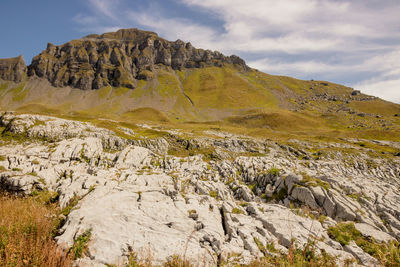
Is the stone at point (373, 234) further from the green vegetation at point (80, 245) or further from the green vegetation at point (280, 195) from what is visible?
the green vegetation at point (80, 245)

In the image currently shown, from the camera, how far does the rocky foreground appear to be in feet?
28.0

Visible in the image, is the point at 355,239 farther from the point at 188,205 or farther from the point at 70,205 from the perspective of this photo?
the point at 70,205

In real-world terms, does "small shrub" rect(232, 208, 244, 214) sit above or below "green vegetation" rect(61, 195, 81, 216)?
below

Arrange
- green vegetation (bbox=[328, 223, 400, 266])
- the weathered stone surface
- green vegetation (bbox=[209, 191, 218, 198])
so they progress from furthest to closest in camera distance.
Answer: green vegetation (bbox=[209, 191, 218, 198]) → green vegetation (bbox=[328, 223, 400, 266]) → the weathered stone surface

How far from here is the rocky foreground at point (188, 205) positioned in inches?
336

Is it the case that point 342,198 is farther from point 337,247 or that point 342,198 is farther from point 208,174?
point 208,174

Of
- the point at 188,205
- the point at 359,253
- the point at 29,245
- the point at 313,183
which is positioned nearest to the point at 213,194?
the point at 188,205

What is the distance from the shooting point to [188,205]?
13.6m

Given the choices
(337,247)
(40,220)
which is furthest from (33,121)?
(337,247)

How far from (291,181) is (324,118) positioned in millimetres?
180732

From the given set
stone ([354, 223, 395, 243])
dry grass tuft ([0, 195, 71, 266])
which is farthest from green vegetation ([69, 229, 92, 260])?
stone ([354, 223, 395, 243])

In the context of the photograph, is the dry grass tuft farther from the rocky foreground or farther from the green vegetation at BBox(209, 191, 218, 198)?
the green vegetation at BBox(209, 191, 218, 198)

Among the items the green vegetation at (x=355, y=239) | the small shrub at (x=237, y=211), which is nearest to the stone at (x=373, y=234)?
the green vegetation at (x=355, y=239)

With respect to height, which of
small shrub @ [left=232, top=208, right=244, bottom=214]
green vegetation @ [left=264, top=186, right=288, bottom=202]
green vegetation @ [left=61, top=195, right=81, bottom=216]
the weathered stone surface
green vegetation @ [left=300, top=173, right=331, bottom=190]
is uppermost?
green vegetation @ [left=300, top=173, right=331, bottom=190]
